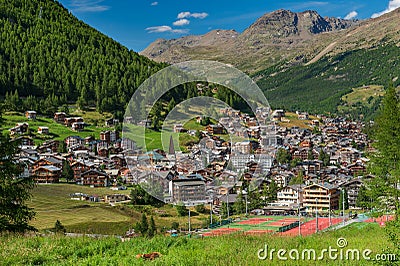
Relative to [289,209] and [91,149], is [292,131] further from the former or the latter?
[289,209]

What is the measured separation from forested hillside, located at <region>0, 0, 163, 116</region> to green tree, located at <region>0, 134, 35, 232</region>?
54.7 metres

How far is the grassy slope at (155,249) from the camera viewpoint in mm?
6277

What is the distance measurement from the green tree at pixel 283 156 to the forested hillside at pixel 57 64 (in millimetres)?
25100

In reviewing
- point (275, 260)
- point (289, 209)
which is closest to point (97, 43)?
point (289, 209)

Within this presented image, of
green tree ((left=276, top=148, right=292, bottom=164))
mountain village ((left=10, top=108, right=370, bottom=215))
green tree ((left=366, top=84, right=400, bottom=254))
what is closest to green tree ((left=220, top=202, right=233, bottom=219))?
mountain village ((left=10, top=108, right=370, bottom=215))

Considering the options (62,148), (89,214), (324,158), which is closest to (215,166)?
(89,214)

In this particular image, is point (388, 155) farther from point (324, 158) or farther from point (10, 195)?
point (324, 158)

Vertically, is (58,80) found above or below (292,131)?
above

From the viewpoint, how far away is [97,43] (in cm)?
10519

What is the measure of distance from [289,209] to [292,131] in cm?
5296

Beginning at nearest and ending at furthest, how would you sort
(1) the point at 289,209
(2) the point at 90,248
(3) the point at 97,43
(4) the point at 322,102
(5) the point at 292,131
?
(2) the point at 90,248 → (1) the point at 289,209 → (5) the point at 292,131 → (3) the point at 97,43 → (4) the point at 322,102

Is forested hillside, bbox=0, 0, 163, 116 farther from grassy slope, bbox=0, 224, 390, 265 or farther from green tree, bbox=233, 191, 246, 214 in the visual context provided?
grassy slope, bbox=0, 224, 390, 265

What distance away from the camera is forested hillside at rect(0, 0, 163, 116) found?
7331 cm

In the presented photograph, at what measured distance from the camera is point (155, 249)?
289 inches
